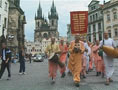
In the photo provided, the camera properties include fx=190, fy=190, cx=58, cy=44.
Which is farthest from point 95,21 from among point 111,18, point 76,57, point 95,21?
point 76,57

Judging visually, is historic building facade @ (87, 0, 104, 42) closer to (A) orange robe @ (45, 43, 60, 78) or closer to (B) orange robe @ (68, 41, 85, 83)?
(A) orange robe @ (45, 43, 60, 78)

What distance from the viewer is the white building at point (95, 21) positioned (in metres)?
49.5

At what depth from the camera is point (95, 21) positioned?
Result: 5122 cm

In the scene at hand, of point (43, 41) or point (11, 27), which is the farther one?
point (43, 41)

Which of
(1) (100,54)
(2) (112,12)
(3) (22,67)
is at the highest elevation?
(2) (112,12)

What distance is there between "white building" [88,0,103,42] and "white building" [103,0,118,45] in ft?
11.4

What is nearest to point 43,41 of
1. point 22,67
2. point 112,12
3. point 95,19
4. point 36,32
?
point 36,32

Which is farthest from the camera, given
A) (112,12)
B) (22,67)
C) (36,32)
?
(36,32)

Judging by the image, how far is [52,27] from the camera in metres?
160

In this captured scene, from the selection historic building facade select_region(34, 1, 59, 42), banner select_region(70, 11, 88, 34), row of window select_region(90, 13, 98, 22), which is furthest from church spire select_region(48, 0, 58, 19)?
banner select_region(70, 11, 88, 34)

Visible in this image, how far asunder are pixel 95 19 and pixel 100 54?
143 ft

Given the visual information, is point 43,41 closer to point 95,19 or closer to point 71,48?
point 95,19

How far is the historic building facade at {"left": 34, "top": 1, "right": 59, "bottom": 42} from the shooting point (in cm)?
15475

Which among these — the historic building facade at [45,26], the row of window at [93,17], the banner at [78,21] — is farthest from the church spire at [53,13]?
the banner at [78,21]
